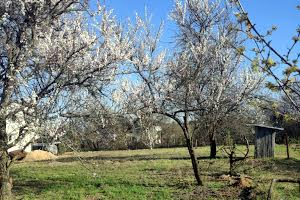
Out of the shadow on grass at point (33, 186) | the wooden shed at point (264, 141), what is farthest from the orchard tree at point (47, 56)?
the wooden shed at point (264, 141)

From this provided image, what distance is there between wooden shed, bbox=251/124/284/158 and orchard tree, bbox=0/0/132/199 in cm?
1206

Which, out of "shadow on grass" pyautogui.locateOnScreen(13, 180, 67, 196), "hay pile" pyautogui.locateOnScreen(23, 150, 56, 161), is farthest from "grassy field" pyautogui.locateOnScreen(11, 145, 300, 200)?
"hay pile" pyautogui.locateOnScreen(23, 150, 56, 161)

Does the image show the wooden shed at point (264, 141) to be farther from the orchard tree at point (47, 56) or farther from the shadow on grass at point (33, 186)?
the orchard tree at point (47, 56)

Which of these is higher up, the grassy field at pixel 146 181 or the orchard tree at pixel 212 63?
the orchard tree at pixel 212 63

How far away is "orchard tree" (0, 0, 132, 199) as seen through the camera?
8.66 m

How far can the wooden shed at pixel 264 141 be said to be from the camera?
20.9 meters

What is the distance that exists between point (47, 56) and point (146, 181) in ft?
20.5

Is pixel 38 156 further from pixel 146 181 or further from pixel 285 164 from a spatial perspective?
pixel 285 164

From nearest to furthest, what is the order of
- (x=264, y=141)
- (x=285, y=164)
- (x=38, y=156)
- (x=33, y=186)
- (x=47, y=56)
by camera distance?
1. (x=47, y=56)
2. (x=33, y=186)
3. (x=285, y=164)
4. (x=264, y=141)
5. (x=38, y=156)

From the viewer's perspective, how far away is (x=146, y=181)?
1438 centimetres

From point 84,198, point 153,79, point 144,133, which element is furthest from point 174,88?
point 84,198

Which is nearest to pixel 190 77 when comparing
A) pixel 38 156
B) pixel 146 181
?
pixel 146 181

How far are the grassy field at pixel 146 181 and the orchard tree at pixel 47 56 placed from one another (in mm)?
1730

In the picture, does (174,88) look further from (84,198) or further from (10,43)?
(10,43)
